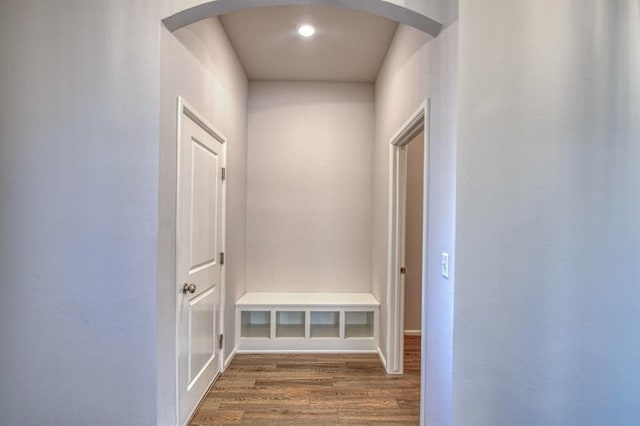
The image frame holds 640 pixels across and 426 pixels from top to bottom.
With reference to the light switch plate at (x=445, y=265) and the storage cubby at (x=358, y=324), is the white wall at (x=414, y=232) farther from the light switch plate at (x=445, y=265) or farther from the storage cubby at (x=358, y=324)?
the light switch plate at (x=445, y=265)

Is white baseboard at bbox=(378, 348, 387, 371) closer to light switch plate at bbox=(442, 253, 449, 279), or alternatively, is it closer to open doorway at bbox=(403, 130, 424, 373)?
open doorway at bbox=(403, 130, 424, 373)

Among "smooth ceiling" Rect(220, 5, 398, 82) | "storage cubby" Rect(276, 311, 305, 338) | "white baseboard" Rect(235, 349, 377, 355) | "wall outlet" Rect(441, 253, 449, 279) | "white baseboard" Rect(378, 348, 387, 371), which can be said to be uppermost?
"smooth ceiling" Rect(220, 5, 398, 82)

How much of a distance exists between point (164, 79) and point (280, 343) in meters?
2.60

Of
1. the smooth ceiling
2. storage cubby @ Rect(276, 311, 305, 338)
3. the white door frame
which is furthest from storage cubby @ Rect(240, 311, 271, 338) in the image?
the smooth ceiling

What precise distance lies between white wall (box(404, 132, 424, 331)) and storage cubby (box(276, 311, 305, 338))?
128 cm

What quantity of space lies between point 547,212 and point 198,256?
211 centimetres

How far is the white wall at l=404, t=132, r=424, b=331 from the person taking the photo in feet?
12.4

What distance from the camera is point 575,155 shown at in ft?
5.08

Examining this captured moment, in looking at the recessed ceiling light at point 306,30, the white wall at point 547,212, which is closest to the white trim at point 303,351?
the white wall at point 547,212

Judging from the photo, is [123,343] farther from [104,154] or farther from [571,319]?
[571,319]

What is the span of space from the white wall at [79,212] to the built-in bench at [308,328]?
1.61 metres

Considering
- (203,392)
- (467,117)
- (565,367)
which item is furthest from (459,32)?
(203,392)

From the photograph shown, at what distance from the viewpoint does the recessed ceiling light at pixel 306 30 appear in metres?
2.64

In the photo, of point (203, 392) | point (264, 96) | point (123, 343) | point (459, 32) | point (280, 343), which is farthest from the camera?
point (264, 96)
